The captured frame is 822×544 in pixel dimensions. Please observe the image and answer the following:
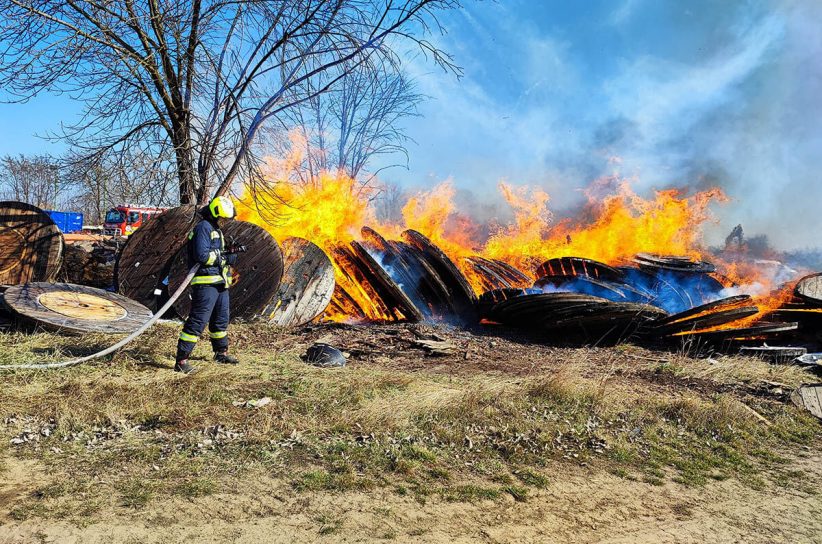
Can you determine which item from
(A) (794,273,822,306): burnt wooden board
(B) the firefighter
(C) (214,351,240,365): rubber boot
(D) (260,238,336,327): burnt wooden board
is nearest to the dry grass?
(C) (214,351,240,365): rubber boot

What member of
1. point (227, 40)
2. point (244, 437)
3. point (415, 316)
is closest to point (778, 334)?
point (415, 316)

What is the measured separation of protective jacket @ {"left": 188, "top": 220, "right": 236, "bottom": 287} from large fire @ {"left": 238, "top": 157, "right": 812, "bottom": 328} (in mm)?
3950

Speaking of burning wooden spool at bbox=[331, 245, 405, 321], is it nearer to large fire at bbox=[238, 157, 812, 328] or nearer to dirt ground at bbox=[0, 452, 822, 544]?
large fire at bbox=[238, 157, 812, 328]

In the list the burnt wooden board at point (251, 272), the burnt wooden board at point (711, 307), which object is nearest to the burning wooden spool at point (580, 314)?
the burnt wooden board at point (711, 307)

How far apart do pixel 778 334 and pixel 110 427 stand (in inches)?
382

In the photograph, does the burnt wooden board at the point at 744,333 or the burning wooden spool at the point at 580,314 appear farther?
the burning wooden spool at the point at 580,314

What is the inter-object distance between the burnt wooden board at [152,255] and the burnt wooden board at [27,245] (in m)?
1.80

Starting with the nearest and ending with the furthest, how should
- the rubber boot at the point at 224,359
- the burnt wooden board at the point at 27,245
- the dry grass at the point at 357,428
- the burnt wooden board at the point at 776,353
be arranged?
the dry grass at the point at 357,428, the rubber boot at the point at 224,359, the burnt wooden board at the point at 776,353, the burnt wooden board at the point at 27,245

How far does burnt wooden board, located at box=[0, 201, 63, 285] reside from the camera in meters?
9.56

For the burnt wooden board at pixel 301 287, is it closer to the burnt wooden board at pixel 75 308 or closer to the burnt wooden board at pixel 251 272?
the burnt wooden board at pixel 251 272

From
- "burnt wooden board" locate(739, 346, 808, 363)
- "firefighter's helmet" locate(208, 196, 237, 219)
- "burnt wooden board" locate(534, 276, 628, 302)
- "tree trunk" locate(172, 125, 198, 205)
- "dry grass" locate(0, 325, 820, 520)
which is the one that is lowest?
"dry grass" locate(0, 325, 820, 520)

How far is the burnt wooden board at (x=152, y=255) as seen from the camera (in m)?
8.85

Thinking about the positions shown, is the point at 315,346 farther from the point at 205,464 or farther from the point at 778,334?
the point at 778,334

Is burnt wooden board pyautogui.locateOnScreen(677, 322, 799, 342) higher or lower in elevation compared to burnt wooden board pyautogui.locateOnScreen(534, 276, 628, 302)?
lower
